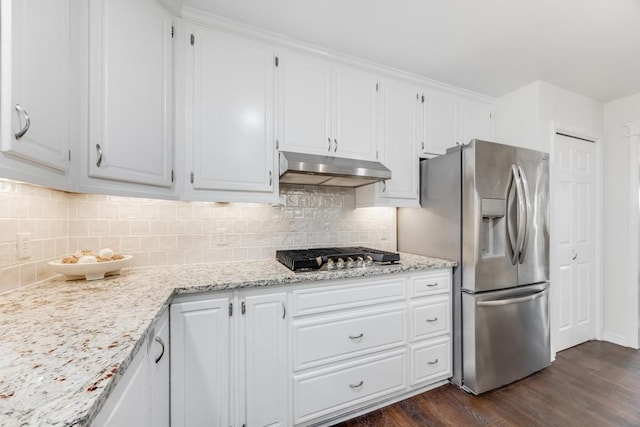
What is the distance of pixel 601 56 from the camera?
2.12m

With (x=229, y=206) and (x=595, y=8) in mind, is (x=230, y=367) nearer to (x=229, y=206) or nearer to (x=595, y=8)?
(x=229, y=206)

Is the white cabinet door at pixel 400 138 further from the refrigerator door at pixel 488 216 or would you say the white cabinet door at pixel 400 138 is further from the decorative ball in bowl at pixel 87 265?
the decorative ball in bowl at pixel 87 265

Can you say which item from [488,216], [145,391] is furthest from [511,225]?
[145,391]

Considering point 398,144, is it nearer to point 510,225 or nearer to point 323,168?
A: point 323,168

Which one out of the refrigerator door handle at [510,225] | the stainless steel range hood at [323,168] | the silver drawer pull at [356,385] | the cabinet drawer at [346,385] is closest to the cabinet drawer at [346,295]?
the cabinet drawer at [346,385]

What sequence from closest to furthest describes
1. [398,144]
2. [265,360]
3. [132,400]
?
[132,400] → [265,360] → [398,144]

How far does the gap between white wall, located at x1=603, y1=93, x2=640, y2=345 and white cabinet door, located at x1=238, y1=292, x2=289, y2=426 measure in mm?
3641

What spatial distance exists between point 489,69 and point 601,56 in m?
0.81

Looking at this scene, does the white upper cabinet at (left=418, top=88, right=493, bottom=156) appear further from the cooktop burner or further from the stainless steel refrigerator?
the cooktop burner

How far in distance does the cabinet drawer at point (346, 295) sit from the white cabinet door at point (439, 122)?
1326 millimetres

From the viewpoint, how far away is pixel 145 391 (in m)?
0.90

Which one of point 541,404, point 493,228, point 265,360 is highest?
point 493,228

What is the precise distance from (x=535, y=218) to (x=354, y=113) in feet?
5.76

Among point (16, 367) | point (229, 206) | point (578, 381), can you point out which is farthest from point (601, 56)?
point (16, 367)
